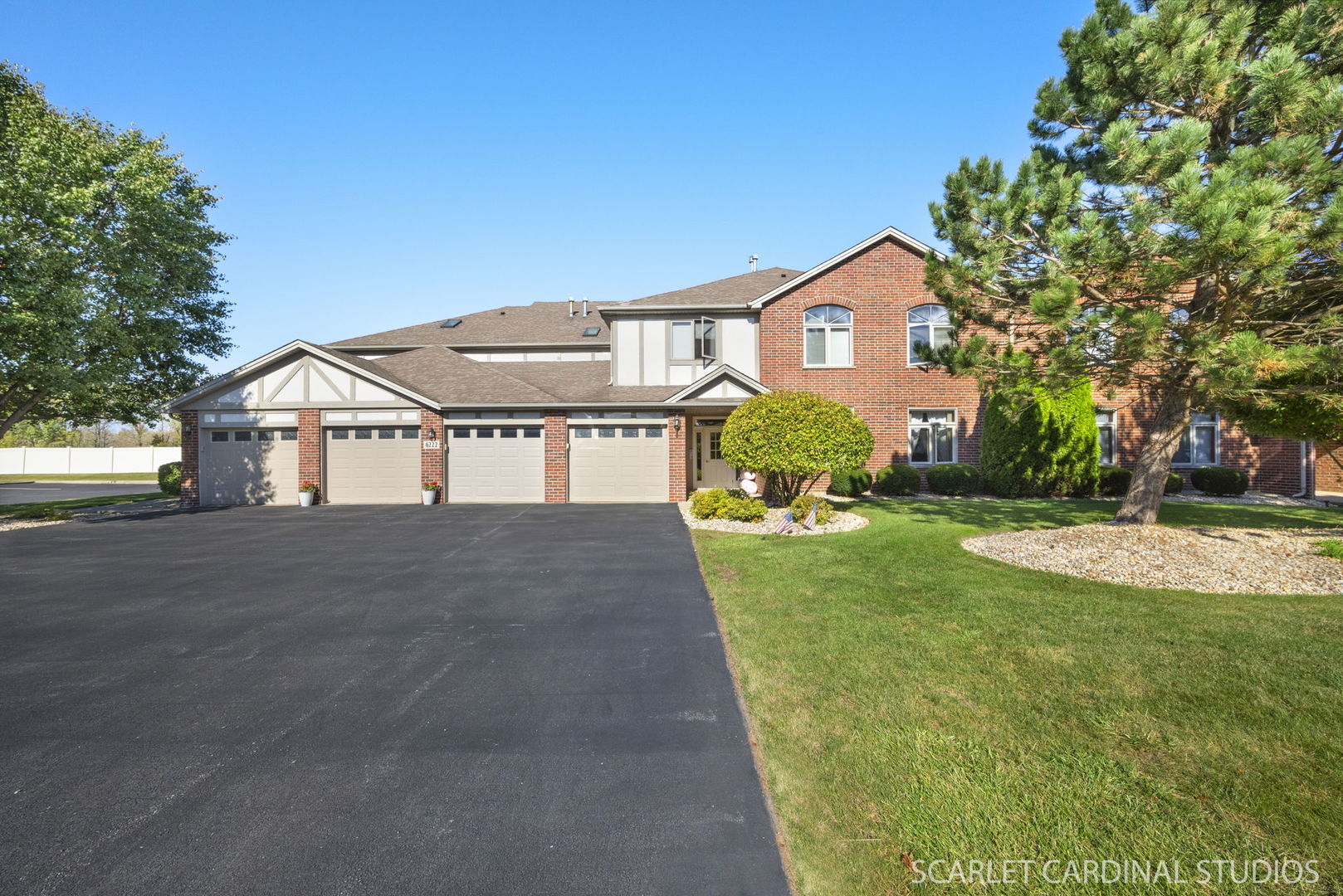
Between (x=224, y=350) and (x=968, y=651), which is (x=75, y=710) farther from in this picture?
(x=224, y=350)

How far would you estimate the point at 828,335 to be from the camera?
17.4 meters

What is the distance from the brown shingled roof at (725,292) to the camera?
1788 centimetres

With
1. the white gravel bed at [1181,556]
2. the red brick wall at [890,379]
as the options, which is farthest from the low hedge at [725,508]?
the red brick wall at [890,379]

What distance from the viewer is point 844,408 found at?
12.8 m

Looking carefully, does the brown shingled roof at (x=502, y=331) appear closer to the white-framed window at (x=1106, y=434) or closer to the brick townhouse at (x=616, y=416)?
the brick townhouse at (x=616, y=416)

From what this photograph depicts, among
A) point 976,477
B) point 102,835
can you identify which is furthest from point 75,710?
point 976,477

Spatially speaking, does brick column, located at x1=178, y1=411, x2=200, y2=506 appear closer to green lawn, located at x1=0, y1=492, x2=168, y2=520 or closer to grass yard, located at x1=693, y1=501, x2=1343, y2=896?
green lawn, located at x1=0, y1=492, x2=168, y2=520

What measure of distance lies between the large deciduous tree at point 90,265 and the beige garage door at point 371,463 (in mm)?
5665

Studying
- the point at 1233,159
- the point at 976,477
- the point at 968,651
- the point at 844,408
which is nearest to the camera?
the point at 968,651

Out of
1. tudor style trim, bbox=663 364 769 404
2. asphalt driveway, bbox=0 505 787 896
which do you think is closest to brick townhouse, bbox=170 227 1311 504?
tudor style trim, bbox=663 364 769 404

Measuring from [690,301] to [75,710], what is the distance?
16.0m

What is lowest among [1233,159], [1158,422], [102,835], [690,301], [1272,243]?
[102,835]

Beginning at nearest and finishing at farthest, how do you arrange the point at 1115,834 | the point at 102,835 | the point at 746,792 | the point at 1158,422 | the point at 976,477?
the point at 1115,834 → the point at 102,835 → the point at 746,792 → the point at 1158,422 → the point at 976,477

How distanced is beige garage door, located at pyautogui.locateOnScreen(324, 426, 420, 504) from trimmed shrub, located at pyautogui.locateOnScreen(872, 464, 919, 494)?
1368cm
